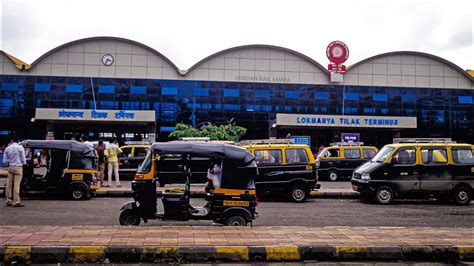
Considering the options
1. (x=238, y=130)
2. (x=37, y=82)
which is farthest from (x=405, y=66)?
(x=37, y=82)

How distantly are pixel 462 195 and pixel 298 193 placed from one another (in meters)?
4.88

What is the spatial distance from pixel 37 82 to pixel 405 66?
3249 cm

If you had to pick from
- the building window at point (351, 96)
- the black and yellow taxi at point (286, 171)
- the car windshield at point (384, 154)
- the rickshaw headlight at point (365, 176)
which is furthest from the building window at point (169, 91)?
the rickshaw headlight at point (365, 176)

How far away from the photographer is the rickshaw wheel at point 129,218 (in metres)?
8.23

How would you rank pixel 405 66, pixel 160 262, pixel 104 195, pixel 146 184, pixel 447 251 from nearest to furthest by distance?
pixel 160 262, pixel 447 251, pixel 146 184, pixel 104 195, pixel 405 66

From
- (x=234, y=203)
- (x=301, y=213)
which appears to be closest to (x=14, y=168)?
(x=234, y=203)

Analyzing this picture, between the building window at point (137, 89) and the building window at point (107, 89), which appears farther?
the building window at point (137, 89)

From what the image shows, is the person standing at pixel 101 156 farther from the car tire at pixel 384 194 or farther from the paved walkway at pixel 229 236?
the car tire at pixel 384 194

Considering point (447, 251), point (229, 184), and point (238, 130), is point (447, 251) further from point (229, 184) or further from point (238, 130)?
point (238, 130)

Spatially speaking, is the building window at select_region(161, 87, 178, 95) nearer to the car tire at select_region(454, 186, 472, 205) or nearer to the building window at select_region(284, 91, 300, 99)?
the building window at select_region(284, 91, 300, 99)

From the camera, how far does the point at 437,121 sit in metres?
41.2

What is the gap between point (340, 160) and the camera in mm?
21734

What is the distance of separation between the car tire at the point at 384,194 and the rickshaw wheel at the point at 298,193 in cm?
217

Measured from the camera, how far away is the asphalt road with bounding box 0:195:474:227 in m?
9.31
